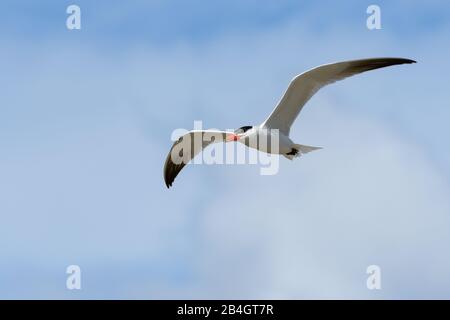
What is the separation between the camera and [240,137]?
17516 mm

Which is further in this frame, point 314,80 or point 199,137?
point 199,137

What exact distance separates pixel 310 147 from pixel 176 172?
383 cm

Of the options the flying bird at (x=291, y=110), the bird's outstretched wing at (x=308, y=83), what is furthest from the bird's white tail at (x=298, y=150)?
the bird's outstretched wing at (x=308, y=83)

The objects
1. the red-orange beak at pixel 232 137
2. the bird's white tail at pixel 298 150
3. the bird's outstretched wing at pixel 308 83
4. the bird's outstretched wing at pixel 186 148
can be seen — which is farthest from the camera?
the bird's outstretched wing at pixel 186 148

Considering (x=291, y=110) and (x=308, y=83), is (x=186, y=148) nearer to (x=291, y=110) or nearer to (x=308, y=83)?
(x=291, y=110)

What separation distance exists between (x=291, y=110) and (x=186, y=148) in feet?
9.81

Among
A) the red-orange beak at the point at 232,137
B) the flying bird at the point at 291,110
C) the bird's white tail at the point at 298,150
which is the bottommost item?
the bird's white tail at the point at 298,150

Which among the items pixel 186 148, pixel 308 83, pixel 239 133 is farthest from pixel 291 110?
pixel 186 148

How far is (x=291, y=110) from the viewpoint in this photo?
17516 millimetres

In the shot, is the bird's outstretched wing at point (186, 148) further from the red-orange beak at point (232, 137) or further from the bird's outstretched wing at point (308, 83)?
the bird's outstretched wing at point (308, 83)

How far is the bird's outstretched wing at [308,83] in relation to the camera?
1666 cm

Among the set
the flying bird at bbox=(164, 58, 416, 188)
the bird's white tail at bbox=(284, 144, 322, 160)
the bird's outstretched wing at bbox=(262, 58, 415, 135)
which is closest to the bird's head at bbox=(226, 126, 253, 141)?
the flying bird at bbox=(164, 58, 416, 188)
